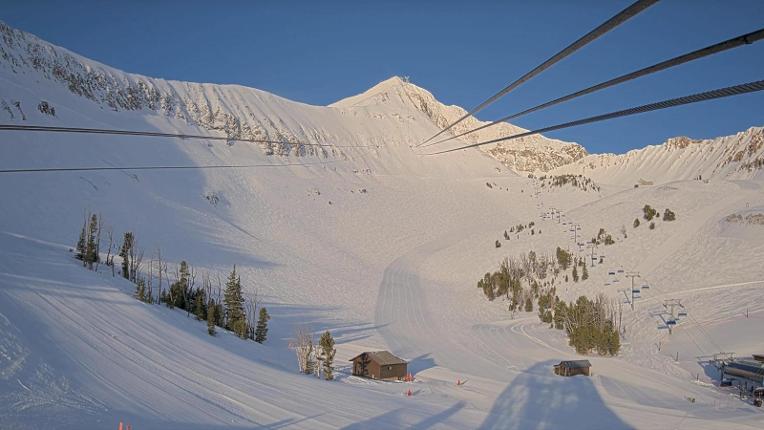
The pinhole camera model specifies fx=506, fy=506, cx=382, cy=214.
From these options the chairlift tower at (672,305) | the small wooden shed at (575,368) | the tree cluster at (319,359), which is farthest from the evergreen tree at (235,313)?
the chairlift tower at (672,305)

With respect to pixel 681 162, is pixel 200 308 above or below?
below

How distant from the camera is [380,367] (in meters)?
21.2

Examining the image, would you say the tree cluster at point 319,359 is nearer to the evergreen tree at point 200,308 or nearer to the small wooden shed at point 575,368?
the evergreen tree at point 200,308

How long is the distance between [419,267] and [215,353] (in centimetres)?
3271

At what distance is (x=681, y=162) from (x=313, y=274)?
11189cm

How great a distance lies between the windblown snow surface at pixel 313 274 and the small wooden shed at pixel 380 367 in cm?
86

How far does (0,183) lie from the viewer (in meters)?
37.4

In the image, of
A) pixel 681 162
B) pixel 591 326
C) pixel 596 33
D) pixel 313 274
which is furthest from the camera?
pixel 681 162

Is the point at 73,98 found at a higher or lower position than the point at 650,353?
higher

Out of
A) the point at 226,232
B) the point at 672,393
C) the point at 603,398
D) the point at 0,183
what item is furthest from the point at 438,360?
the point at 0,183

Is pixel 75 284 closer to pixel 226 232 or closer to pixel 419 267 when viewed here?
pixel 226 232

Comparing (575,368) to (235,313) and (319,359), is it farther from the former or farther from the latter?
(235,313)

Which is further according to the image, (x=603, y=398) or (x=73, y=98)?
(x=73, y=98)

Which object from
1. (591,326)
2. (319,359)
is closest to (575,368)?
(591,326)
